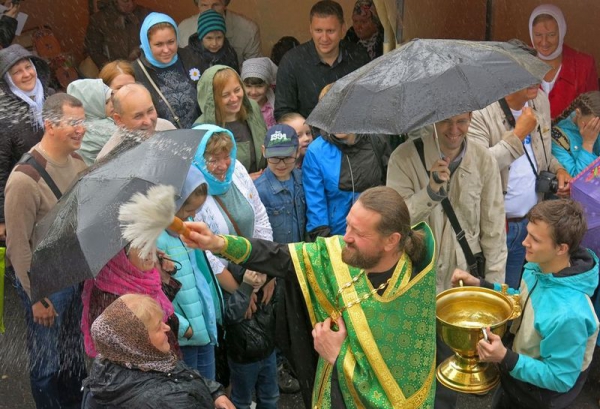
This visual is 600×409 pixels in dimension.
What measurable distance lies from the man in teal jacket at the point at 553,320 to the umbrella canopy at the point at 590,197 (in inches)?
46.3

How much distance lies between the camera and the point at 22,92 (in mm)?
5734

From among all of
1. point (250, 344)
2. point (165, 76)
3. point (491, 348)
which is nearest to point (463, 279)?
point (491, 348)

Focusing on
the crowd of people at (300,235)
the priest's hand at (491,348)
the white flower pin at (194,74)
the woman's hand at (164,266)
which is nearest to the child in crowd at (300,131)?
the crowd of people at (300,235)

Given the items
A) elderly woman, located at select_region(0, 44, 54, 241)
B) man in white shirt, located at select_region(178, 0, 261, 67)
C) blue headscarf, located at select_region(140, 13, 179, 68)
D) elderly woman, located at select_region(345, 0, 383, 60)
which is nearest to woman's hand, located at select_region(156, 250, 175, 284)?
elderly woman, located at select_region(0, 44, 54, 241)

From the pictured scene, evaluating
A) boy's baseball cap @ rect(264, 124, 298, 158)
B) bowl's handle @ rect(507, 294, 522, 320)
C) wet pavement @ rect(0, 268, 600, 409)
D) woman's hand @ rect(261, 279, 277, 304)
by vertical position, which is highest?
boy's baseball cap @ rect(264, 124, 298, 158)

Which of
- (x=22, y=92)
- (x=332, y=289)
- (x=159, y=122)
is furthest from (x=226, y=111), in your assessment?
(x=332, y=289)

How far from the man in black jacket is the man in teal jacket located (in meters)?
3.06

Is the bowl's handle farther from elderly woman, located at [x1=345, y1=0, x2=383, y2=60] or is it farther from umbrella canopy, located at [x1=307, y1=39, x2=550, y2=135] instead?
elderly woman, located at [x1=345, y1=0, x2=383, y2=60]

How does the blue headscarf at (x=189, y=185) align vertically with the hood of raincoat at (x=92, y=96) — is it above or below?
below

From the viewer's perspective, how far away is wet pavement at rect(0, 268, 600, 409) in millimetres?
5389

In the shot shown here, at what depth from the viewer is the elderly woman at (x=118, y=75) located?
19.3ft

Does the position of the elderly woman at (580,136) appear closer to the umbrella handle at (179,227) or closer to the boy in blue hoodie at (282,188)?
the boy in blue hoodie at (282,188)

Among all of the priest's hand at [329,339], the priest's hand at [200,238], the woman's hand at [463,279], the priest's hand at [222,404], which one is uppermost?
the priest's hand at [200,238]

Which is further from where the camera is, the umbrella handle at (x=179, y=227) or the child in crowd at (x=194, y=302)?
the child in crowd at (x=194, y=302)
